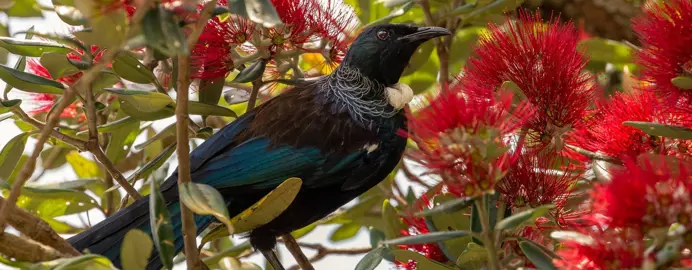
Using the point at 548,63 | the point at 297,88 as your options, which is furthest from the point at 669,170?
the point at 297,88

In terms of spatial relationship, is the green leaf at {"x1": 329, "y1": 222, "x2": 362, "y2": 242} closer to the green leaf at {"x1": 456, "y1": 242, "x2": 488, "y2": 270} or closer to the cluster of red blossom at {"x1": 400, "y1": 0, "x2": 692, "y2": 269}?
the cluster of red blossom at {"x1": 400, "y1": 0, "x2": 692, "y2": 269}

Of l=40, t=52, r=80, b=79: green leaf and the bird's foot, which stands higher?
l=40, t=52, r=80, b=79: green leaf

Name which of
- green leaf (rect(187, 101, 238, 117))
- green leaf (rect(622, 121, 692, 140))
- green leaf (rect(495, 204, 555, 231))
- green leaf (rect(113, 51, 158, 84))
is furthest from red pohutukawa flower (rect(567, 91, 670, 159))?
green leaf (rect(113, 51, 158, 84))

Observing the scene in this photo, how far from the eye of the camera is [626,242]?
61.1 inches

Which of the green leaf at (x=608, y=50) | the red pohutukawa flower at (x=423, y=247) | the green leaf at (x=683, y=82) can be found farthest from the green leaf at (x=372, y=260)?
the green leaf at (x=608, y=50)

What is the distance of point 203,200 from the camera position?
69.3 inches

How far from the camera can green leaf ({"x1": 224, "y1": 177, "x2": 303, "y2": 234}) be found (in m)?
2.08

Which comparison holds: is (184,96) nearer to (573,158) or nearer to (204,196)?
(204,196)

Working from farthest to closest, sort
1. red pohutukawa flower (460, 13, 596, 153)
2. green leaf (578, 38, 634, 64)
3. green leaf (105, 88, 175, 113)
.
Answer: green leaf (578, 38, 634, 64) < red pohutukawa flower (460, 13, 596, 153) < green leaf (105, 88, 175, 113)

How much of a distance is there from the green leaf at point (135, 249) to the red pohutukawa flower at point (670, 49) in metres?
1.07

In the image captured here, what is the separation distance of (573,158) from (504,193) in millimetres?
300

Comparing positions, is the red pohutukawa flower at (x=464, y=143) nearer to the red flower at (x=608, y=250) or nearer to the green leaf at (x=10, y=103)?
the red flower at (x=608, y=250)

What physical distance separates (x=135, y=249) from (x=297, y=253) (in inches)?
44.5

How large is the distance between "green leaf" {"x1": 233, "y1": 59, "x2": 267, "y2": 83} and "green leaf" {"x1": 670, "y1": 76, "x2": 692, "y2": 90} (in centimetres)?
112
